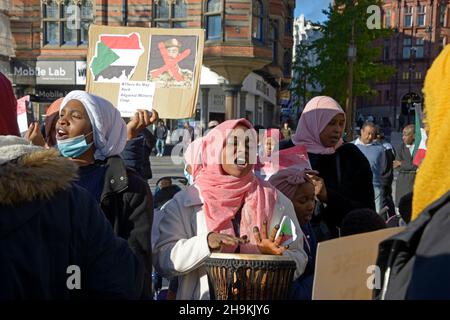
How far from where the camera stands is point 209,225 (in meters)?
2.88

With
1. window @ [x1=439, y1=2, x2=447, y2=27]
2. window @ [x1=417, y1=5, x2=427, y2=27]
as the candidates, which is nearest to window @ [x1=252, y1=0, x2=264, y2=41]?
window @ [x1=417, y1=5, x2=427, y2=27]

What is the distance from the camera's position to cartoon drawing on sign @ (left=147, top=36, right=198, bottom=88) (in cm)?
465

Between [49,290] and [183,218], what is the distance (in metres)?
1.25

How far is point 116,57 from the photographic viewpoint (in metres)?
4.70

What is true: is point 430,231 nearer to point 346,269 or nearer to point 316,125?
point 346,269

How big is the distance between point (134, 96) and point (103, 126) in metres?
1.69

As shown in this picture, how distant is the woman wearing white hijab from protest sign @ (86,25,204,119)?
1.55 metres

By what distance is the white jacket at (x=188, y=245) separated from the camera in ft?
8.96

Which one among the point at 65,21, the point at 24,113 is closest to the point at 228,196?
the point at 24,113

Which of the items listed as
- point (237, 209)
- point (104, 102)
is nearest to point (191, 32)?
point (104, 102)

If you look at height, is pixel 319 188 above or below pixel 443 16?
below

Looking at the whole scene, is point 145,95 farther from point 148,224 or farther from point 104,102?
point 148,224

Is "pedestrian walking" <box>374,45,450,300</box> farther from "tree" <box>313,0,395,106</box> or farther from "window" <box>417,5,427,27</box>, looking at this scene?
"window" <box>417,5,427,27</box>

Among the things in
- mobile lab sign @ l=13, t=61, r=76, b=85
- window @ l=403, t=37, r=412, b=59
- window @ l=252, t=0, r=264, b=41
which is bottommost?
mobile lab sign @ l=13, t=61, r=76, b=85
